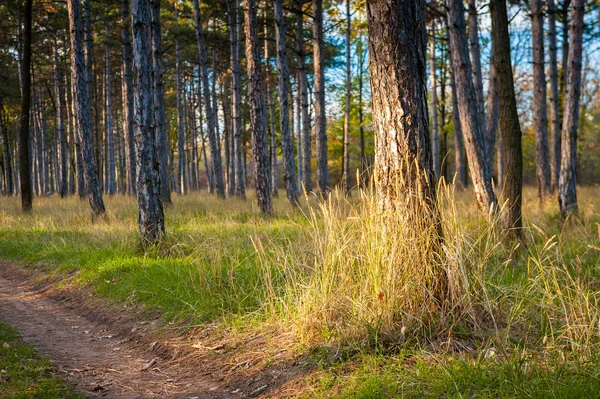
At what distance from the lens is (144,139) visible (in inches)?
325

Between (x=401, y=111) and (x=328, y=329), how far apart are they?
185 centimetres

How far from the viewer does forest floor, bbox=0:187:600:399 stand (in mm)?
3139

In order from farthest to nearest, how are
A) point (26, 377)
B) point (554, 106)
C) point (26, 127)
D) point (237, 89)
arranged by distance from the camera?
point (237, 89) → point (554, 106) → point (26, 127) → point (26, 377)

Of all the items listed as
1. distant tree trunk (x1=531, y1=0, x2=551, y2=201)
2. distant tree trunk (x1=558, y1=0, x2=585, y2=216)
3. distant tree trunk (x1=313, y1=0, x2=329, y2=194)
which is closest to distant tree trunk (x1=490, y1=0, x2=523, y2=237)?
distant tree trunk (x1=558, y1=0, x2=585, y2=216)

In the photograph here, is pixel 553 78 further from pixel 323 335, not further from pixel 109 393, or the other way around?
pixel 109 393

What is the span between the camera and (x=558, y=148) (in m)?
17.4

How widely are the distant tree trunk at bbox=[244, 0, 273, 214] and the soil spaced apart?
250 inches

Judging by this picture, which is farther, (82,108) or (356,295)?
(82,108)

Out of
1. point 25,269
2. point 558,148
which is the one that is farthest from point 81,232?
point 558,148

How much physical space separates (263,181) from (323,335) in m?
9.07

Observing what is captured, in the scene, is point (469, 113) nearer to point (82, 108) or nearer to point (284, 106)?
point (284, 106)

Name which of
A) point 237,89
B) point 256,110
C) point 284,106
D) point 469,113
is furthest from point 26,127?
point 469,113

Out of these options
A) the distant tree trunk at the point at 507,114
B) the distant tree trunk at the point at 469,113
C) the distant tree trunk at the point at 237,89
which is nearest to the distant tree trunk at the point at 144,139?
the distant tree trunk at the point at 469,113

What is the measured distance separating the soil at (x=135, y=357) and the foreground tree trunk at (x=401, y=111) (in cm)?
158
